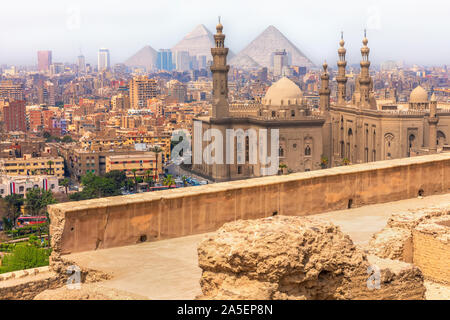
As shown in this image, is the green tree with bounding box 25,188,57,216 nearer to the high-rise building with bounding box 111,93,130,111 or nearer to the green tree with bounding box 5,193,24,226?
the green tree with bounding box 5,193,24,226

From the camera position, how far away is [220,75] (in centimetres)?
4116

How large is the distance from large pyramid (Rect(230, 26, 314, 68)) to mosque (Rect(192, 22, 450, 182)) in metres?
75.7

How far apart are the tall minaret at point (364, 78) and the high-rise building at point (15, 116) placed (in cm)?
5056

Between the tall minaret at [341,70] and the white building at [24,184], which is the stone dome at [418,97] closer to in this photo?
the tall minaret at [341,70]

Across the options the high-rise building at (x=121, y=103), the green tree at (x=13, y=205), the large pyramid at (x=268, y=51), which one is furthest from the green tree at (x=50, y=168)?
the large pyramid at (x=268, y=51)

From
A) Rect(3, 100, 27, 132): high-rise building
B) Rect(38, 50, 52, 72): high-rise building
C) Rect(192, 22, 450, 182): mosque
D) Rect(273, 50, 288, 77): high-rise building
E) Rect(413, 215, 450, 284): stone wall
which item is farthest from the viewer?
Rect(38, 50, 52, 72): high-rise building

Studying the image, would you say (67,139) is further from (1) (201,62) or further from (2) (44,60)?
(1) (201,62)

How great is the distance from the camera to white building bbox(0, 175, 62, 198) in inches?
1603

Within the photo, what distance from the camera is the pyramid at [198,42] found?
493ft

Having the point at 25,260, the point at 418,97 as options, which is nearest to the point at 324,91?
the point at 418,97

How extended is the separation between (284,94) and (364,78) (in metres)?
4.55

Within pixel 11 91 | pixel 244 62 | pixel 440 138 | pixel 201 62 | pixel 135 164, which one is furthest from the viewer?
pixel 201 62

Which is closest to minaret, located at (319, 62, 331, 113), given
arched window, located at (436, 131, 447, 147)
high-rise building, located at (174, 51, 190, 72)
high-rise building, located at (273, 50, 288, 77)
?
arched window, located at (436, 131, 447, 147)
